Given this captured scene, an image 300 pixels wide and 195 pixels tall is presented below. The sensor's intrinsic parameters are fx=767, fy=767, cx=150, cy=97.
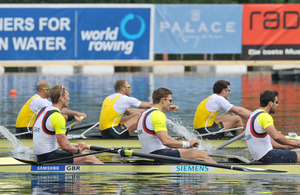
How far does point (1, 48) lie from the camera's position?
1331 inches

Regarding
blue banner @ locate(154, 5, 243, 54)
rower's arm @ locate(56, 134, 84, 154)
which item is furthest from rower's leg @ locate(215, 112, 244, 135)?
blue banner @ locate(154, 5, 243, 54)

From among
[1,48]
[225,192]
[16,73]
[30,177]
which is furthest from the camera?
[16,73]

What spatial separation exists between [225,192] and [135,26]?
24289 mm

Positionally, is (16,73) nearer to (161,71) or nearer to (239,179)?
(161,71)

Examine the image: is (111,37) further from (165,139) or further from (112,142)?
(165,139)

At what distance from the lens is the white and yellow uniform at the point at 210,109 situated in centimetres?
1591

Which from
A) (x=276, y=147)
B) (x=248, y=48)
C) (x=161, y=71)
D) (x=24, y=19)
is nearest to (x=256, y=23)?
(x=248, y=48)

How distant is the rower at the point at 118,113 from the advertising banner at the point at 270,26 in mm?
19889

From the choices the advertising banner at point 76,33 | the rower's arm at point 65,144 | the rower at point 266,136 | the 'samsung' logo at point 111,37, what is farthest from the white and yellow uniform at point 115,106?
the 'samsung' logo at point 111,37

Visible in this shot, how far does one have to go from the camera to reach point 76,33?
34625mm

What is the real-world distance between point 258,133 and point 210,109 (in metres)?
3.79

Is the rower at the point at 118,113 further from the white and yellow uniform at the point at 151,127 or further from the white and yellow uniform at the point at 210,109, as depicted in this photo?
the white and yellow uniform at the point at 151,127

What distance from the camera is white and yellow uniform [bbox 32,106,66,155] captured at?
11734 mm

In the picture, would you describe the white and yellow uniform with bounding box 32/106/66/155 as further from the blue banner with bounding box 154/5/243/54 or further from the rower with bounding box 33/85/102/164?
the blue banner with bounding box 154/5/243/54
